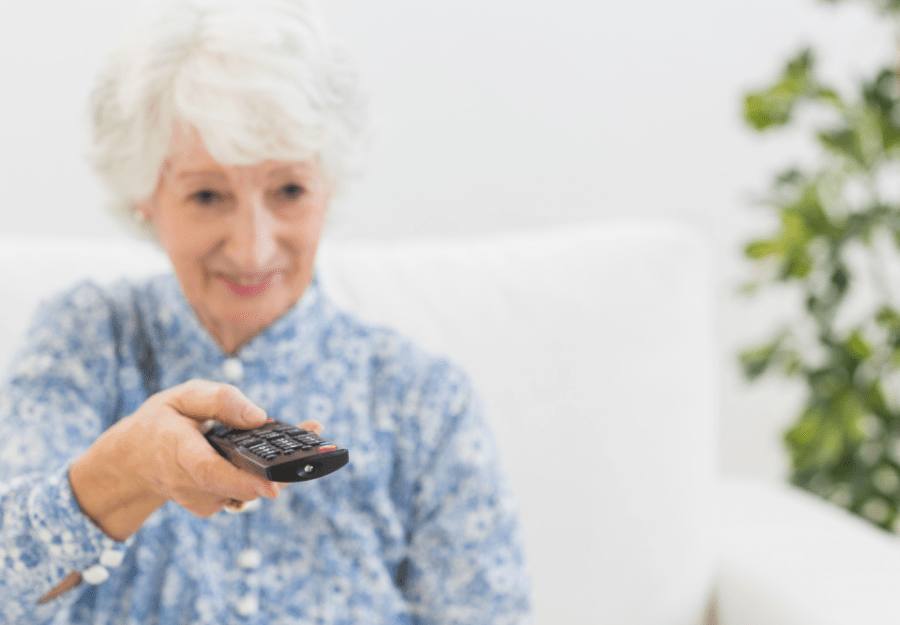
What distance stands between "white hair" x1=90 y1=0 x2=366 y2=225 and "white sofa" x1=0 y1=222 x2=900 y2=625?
28 centimetres

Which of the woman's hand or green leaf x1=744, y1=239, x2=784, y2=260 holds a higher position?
green leaf x1=744, y1=239, x2=784, y2=260

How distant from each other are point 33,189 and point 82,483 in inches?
32.2

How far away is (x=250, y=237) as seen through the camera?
694 millimetres

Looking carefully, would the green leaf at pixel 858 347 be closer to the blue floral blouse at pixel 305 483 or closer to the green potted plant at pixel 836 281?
the green potted plant at pixel 836 281

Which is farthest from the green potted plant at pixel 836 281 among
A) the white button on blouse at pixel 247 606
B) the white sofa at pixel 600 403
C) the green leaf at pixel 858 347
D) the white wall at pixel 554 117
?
the white button on blouse at pixel 247 606

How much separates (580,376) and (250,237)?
1.69 feet

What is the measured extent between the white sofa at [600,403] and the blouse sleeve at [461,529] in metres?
0.22

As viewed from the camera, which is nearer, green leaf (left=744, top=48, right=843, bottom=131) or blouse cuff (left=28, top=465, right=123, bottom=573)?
blouse cuff (left=28, top=465, right=123, bottom=573)

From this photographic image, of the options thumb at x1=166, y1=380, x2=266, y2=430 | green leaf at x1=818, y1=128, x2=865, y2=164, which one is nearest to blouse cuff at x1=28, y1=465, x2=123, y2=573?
thumb at x1=166, y1=380, x2=266, y2=430

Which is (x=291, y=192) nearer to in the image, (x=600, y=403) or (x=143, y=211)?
(x=143, y=211)

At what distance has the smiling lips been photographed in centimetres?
73

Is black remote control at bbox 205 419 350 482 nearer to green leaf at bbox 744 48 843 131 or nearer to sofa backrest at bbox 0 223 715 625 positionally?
sofa backrest at bbox 0 223 715 625

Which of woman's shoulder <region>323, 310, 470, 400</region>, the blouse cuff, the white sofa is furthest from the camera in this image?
the white sofa

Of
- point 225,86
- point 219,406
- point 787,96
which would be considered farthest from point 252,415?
point 787,96
